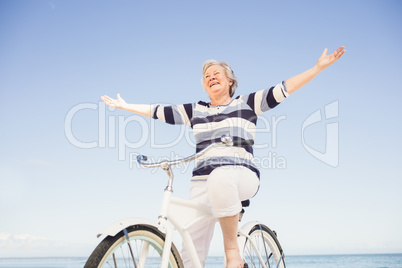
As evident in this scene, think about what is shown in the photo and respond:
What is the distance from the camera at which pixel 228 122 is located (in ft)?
9.48

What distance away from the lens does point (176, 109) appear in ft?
10.6

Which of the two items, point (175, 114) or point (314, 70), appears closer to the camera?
point (314, 70)

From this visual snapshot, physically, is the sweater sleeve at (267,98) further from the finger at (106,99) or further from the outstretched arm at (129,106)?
the finger at (106,99)

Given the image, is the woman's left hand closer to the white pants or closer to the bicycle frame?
the white pants

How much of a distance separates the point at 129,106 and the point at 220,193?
4.79 feet

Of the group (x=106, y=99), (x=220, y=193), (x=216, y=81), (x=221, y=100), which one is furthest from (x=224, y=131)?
(x=106, y=99)

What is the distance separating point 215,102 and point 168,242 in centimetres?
147

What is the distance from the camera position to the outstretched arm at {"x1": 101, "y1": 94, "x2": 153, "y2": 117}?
10.8ft

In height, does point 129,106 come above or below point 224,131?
above

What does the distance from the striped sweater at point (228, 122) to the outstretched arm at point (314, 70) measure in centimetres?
9

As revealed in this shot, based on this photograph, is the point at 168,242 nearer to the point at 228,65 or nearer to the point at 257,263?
the point at 257,263

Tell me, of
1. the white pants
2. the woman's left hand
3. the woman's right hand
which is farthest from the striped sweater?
the woman's right hand

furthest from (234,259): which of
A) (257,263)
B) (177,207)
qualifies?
(257,263)

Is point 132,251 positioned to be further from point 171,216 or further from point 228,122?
point 228,122
